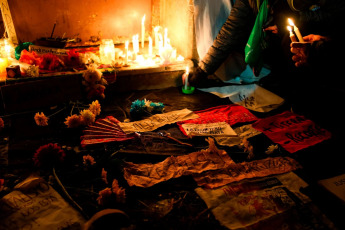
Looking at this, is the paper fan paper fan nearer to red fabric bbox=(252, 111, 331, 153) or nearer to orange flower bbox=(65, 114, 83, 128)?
orange flower bbox=(65, 114, 83, 128)

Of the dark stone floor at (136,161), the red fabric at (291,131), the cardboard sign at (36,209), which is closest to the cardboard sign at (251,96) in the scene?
the dark stone floor at (136,161)

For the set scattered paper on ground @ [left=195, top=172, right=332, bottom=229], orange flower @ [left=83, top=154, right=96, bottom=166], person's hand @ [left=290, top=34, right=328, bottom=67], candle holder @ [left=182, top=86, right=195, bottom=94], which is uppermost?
person's hand @ [left=290, top=34, right=328, bottom=67]

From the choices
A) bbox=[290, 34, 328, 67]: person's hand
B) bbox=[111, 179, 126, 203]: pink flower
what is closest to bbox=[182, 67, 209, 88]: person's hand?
bbox=[290, 34, 328, 67]: person's hand

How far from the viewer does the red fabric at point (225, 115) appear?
13.7 feet

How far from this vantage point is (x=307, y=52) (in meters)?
3.70

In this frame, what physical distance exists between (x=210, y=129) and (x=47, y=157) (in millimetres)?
2250

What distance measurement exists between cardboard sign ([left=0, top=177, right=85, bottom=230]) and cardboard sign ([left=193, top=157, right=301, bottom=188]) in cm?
141

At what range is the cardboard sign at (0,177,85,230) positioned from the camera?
7.77ft

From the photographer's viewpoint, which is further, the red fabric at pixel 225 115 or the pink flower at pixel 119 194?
the red fabric at pixel 225 115

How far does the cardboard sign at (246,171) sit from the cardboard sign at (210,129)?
2.17ft

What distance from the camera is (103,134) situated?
363cm

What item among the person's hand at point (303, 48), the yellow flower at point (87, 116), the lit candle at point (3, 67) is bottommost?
the yellow flower at point (87, 116)

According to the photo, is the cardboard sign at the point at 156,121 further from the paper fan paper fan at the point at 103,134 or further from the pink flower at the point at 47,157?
the pink flower at the point at 47,157

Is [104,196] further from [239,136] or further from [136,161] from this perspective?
[239,136]
